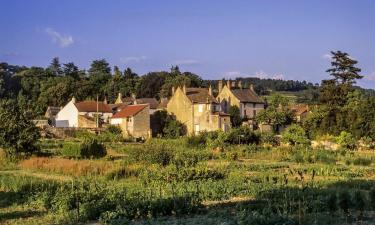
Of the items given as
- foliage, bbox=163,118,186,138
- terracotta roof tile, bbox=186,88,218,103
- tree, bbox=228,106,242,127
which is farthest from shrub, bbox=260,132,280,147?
tree, bbox=228,106,242,127

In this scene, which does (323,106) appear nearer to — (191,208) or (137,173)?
(137,173)

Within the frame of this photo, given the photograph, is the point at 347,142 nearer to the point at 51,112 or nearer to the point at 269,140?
the point at 269,140

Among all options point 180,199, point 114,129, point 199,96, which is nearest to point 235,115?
point 199,96

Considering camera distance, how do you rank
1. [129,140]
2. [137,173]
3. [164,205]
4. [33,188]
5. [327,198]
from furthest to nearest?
1. [129,140]
2. [137,173]
3. [33,188]
4. [327,198]
5. [164,205]

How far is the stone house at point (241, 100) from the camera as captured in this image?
84125 millimetres

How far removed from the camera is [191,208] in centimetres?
1504

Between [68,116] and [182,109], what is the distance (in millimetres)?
23535

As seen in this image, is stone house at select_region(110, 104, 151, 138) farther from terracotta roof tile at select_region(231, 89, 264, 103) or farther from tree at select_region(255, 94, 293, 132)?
tree at select_region(255, 94, 293, 132)

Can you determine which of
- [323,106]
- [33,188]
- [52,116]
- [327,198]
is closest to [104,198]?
[33,188]

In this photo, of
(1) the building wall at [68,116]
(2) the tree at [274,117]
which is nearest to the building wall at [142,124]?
(2) the tree at [274,117]

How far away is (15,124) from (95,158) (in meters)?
6.03

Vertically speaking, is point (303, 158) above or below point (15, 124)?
below

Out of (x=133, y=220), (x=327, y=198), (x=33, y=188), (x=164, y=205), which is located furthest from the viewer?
(x=33, y=188)

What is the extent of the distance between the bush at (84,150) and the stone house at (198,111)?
36666 millimetres
